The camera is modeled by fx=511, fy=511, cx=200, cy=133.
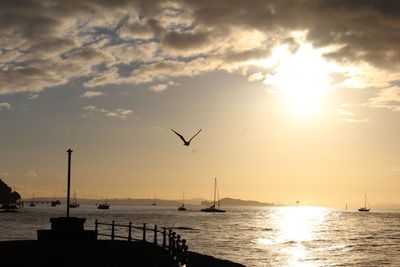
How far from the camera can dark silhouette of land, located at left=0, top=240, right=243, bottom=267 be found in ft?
70.1

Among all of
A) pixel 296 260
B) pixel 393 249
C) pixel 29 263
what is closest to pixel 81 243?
pixel 29 263

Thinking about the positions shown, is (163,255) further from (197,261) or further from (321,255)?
(321,255)

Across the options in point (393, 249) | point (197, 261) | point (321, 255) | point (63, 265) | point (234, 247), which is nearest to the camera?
point (63, 265)

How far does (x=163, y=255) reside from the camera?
85.3ft

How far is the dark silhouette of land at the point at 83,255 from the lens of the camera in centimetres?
2137

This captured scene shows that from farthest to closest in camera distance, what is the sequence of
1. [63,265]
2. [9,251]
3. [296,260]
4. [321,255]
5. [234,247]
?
[234,247], [321,255], [296,260], [9,251], [63,265]

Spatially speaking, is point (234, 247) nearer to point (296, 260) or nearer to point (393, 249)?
point (296, 260)

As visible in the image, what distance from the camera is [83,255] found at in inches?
934

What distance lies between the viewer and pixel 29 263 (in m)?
20.8

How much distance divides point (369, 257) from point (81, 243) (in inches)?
1697

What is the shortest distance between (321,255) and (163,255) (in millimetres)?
38337

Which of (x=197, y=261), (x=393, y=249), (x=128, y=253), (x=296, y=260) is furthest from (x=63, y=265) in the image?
(x=393, y=249)

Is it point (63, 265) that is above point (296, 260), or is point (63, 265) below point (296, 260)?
above

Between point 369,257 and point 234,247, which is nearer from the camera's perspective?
point 369,257
